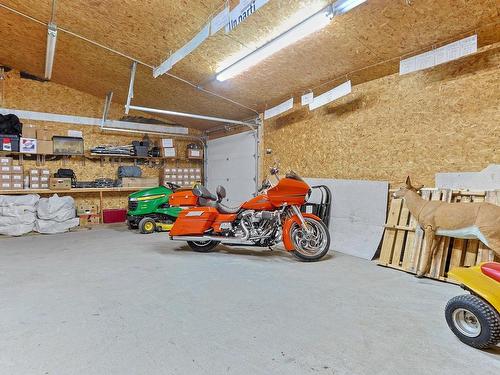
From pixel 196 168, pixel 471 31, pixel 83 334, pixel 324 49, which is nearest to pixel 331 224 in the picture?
pixel 324 49

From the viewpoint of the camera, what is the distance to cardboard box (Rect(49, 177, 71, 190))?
588 cm

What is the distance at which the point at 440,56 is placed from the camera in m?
2.98

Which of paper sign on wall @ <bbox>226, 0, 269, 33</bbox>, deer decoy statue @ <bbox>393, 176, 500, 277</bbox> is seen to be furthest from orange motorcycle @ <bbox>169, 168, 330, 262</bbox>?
paper sign on wall @ <bbox>226, 0, 269, 33</bbox>

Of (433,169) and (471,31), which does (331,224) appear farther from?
(471,31)

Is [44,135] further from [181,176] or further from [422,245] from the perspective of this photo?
[422,245]

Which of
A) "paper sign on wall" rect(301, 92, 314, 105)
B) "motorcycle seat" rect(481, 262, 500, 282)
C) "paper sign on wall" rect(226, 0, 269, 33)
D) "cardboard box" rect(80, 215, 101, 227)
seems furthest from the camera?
"cardboard box" rect(80, 215, 101, 227)

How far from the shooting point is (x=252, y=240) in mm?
3604

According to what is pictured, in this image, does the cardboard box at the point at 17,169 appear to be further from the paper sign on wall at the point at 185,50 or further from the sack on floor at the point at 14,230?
the paper sign on wall at the point at 185,50

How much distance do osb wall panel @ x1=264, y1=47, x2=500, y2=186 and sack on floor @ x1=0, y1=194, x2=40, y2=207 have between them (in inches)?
199

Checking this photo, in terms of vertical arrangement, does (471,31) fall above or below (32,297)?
above

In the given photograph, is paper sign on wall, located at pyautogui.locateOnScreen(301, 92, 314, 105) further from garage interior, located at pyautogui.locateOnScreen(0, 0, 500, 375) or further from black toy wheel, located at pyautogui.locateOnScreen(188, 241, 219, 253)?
black toy wheel, located at pyautogui.locateOnScreen(188, 241, 219, 253)

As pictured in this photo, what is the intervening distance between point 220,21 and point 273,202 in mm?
2052

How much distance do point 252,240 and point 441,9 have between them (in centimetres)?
298

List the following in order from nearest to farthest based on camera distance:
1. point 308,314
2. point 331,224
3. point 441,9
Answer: point 308,314
point 441,9
point 331,224
